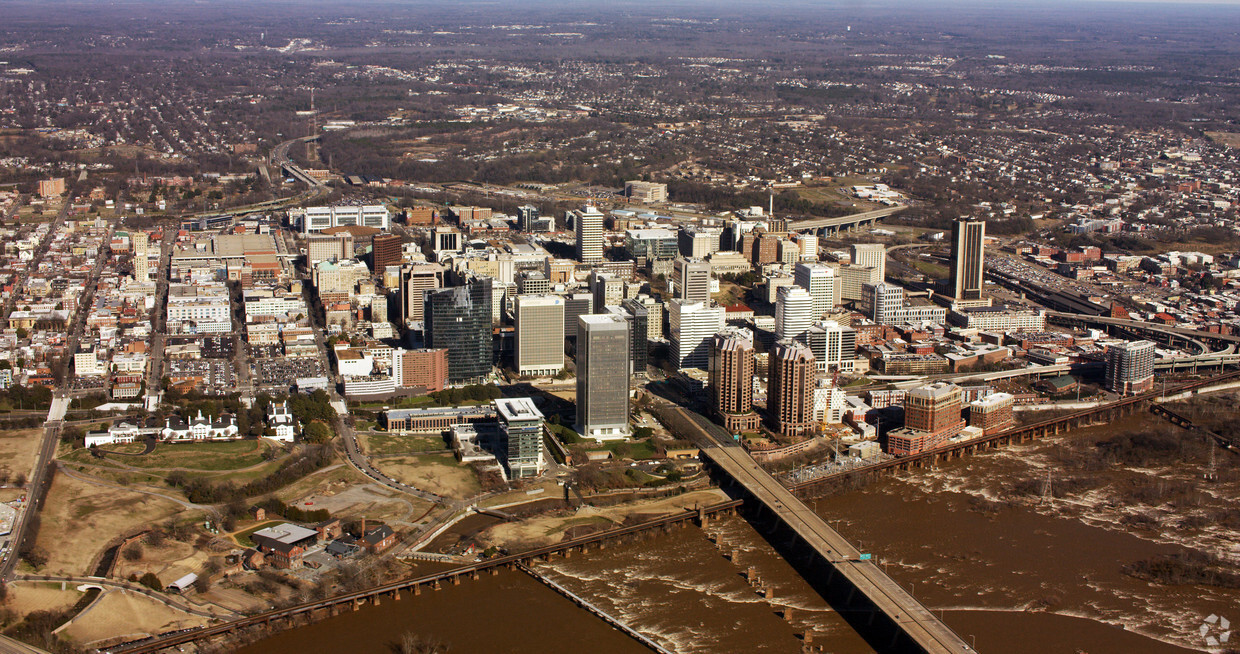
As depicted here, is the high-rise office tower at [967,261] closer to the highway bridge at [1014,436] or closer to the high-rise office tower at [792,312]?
the high-rise office tower at [792,312]

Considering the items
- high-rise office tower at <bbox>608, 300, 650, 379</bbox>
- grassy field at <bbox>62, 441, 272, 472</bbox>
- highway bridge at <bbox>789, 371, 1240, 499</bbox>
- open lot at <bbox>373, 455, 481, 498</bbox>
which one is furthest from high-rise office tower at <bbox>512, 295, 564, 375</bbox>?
highway bridge at <bbox>789, 371, 1240, 499</bbox>

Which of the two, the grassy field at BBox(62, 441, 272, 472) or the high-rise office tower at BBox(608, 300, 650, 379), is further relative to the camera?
the high-rise office tower at BBox(608, 300, 650, 379)

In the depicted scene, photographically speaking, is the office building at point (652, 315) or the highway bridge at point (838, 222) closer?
the office building at point (652, 315)

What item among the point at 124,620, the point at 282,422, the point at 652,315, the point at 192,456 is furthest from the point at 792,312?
the point at 124,620

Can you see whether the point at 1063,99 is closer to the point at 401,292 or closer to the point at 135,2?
the point at 401,292

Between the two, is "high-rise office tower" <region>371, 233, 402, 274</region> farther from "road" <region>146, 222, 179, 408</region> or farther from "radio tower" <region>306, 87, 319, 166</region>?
"radio tower" <region>306, 87, 319, 166</region>

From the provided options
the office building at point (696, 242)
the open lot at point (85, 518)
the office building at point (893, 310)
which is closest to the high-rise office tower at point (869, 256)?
the office building at point (893, 310)

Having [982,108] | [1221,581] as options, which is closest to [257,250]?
[1221,581]
